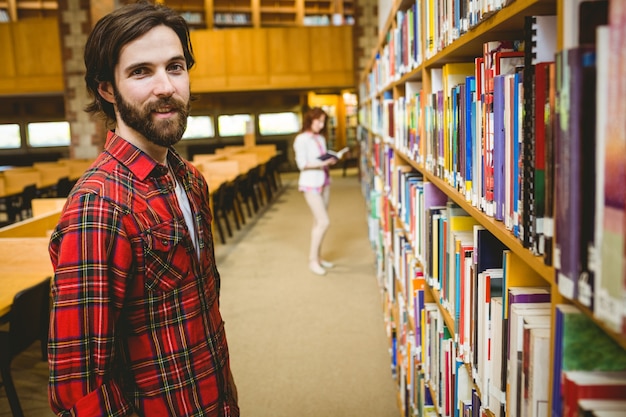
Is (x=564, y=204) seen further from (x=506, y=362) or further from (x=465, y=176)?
(x=465, y=176)

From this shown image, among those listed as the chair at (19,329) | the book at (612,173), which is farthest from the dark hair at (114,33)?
the chair at (19,329)

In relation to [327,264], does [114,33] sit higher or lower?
higher

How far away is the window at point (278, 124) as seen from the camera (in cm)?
1706

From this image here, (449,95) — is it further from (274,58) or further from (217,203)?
(274,58)

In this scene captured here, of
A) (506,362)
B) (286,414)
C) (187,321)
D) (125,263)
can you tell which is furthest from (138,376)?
(286,414)

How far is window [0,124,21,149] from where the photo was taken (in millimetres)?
16203

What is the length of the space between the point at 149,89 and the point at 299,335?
10.2ft

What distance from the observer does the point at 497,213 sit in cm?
114

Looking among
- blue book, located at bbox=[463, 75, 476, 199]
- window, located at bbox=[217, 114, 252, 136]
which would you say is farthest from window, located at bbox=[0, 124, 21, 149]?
blue book, located at bbox=[463, 75, 476, 199]

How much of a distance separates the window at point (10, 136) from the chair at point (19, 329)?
49.7ft

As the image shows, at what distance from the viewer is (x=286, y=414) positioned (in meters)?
3.07

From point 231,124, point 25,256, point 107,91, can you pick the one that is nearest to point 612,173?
point 107,91

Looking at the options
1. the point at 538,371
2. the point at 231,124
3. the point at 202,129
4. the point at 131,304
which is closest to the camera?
the point at 538,371

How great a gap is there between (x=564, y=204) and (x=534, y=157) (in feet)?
0.63
